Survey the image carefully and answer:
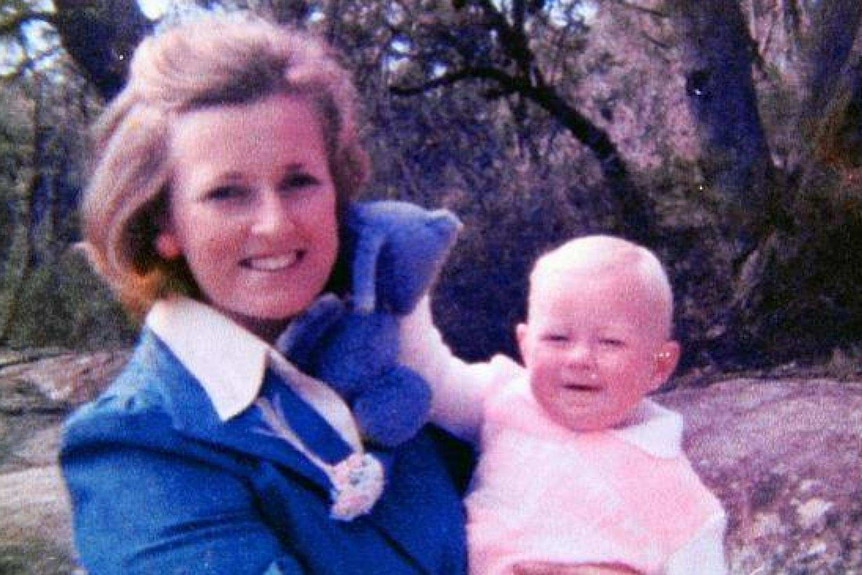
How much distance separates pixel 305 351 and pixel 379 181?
574cm

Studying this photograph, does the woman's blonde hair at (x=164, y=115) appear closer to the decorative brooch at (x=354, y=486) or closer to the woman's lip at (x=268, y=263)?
the woman's lip at (x=268, y=263)

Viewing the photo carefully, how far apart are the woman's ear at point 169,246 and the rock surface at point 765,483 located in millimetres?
1982

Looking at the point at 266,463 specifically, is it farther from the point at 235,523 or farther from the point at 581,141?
the point at 581,141

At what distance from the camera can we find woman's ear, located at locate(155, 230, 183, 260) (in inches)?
66.6

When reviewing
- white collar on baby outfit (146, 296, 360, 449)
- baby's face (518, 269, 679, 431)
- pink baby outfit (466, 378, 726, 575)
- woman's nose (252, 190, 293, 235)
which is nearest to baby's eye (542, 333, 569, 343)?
baby's face (518, 269, 679, 431)

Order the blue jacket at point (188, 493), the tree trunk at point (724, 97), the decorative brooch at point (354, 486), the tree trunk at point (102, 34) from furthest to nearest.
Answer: the tree trunk at point (724, 97), the tree trunk at point (102, 34), the decorative brooch at point (354, 486), the blue jacket at point (188, 493)

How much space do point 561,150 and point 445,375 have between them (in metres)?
6.56

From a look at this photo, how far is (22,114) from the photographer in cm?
748

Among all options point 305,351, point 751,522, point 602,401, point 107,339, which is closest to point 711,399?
point 751,522

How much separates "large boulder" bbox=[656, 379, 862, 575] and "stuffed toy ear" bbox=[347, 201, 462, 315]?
2.00m

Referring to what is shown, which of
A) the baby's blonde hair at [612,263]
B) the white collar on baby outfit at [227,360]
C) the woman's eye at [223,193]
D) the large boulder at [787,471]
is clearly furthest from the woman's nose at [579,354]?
the large boulder at [787,471]

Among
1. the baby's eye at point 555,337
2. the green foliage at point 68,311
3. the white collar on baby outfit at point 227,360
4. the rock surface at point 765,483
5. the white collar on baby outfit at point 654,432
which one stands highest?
the white collar on baby outfit at point 227,360

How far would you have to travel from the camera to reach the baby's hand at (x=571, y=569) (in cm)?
189

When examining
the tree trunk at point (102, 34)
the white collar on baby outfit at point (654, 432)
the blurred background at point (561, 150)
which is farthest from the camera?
the tree trunk at point (102, 34)
